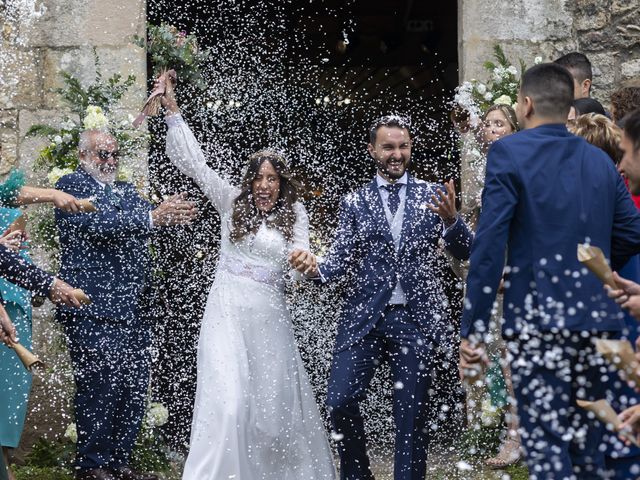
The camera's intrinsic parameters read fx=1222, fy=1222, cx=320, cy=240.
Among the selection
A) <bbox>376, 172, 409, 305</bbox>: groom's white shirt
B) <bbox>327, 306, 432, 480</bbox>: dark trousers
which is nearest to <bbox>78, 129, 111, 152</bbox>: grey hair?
<bbox>376, 172, 409, 305</bbox>: groom's white shirt

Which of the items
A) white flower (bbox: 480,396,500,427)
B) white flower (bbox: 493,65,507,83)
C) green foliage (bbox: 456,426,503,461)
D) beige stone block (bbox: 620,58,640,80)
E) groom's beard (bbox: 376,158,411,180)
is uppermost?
beige stone block (bbox: 620,58,640,80)

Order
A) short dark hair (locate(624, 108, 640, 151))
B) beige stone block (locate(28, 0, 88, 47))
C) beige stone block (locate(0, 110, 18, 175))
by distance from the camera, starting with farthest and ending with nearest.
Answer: beige stone block (locate(28, 0, 88, 47))
beige stone block (locate(0, 110, 18, 175))
short dark hair (locate(624, 108, 640, 151))

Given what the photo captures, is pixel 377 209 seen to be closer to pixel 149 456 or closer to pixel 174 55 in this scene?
pixel 174 55

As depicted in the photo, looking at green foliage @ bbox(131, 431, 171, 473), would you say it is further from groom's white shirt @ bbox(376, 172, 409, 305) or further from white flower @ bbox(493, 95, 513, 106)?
white flower @ bbox(493, 95, 513, 106)

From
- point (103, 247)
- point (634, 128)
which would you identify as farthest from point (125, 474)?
point (634, 128)

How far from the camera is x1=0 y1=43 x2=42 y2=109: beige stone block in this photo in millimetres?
7664

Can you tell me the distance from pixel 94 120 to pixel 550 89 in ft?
10.5

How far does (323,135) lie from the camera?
11.7 metres

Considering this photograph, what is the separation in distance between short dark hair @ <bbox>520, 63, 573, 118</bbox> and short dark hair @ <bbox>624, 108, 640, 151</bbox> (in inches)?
9.4

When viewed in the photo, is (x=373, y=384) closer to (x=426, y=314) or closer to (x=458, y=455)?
(x=458, y=455)

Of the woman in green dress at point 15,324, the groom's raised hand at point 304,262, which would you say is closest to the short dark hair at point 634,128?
the groom's raised hand at point 304,262

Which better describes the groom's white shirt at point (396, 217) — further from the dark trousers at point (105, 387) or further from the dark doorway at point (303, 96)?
the dark doorway at point (303, 96)

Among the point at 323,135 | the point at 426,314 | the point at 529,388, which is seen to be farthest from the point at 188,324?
the point at 529,388

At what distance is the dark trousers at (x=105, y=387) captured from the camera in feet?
22.3
